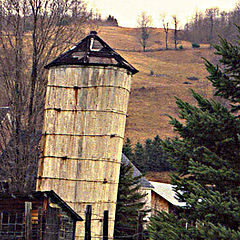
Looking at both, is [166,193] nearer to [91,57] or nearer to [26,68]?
[26,68]

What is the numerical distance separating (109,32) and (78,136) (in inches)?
4540

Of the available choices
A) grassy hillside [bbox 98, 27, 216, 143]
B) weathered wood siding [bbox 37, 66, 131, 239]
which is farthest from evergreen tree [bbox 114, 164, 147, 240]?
grassy hillside [bbox 98, 27, 216, 143]

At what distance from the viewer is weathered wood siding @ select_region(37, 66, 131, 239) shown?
1811 cm

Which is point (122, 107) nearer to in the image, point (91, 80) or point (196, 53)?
point (91, 80)

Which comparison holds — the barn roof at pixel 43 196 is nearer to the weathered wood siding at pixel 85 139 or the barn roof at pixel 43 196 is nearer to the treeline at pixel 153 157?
the weathered wood siding at pixel 85 139

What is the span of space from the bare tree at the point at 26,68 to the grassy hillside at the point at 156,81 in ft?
142

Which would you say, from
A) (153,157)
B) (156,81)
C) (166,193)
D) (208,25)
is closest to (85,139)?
(166,193)

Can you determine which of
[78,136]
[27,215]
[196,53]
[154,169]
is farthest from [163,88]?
[27,215]

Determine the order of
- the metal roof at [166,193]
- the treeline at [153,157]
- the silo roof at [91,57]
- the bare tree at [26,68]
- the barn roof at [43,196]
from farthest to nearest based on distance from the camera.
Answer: the treeline at [153,157]
the metal roof at [166,193]
the bare tree at [26,68]
the silo roof at [91,57]
the barn roof at [43,196]

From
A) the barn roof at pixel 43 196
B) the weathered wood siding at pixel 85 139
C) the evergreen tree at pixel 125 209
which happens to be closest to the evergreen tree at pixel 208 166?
the barn roof at pixel 43 196

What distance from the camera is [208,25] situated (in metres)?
144

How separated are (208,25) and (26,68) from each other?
127 metres

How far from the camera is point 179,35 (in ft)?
452

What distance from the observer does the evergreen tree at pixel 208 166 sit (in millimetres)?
10984
